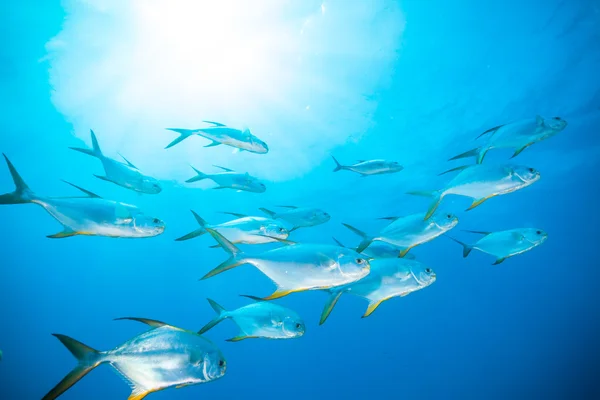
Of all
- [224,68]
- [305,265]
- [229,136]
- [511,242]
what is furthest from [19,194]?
[224,68]

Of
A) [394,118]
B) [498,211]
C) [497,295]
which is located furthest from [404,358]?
[394,118]

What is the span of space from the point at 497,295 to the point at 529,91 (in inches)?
2831

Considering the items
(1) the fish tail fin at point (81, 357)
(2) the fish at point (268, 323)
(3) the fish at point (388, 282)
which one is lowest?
(2) the fish at point (268, 323)

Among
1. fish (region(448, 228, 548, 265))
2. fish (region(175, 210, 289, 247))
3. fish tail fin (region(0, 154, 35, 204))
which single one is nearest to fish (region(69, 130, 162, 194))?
fish (region(175, 210, 289, 247))

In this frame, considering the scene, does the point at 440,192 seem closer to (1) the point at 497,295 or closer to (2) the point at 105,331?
(2) the point at 105,331

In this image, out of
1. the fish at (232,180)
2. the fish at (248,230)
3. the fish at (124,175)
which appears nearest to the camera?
the fish at (248,230)

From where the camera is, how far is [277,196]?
2122 cm

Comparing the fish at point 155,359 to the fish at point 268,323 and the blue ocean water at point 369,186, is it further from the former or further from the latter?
the blue ocean water at point 369,186

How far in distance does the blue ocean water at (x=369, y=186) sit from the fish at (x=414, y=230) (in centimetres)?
813

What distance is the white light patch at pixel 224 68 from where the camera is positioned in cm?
984

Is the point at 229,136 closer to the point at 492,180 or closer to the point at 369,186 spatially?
the point at 492,180

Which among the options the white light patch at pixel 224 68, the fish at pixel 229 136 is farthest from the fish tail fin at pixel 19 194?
the white light patch at pixel 224 68

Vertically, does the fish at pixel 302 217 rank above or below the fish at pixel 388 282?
above

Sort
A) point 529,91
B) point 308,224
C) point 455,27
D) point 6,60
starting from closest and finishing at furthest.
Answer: point 308,224, point 455,27, point 6,60, point 529,91
